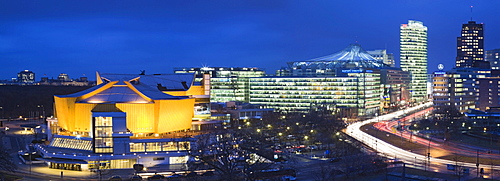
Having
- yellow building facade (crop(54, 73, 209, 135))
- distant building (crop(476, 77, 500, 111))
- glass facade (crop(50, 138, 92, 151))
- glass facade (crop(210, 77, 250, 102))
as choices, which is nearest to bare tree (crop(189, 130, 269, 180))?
yellow building facade (crop(54, 73, 209, 135))

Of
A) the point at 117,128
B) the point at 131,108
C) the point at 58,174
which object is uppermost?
the point at 131,108

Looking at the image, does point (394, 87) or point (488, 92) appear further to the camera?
point (394, 87)

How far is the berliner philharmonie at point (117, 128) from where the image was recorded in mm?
63906

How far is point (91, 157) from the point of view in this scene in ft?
206

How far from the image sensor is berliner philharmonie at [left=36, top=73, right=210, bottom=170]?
63906 mm

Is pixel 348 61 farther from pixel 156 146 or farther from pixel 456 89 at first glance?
pixel 156 146

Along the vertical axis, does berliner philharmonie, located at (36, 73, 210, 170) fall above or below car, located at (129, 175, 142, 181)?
above

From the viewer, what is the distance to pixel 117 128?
6844 centimetres

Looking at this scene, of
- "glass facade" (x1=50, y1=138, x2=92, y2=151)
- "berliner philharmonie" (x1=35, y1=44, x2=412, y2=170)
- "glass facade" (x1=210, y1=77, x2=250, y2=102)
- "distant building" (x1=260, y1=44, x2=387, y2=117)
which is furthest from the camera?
"glass facade" (x1=210, y1=77, x2=250, y2=102)

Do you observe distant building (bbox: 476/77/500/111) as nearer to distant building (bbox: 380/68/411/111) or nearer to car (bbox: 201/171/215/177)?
distant building (bbox: 380/68/411/111)

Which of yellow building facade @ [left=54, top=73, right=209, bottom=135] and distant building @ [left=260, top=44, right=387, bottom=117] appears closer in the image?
yellow building facade @ [left=54, top=73, right=209, bottom=135]

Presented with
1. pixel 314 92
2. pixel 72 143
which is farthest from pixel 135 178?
pixel 314 92

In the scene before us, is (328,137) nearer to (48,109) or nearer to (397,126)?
(397,126)

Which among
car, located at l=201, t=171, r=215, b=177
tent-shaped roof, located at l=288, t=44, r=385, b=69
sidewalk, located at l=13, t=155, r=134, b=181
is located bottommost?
sidewalk, located at l=13, t=155, r=134, b=181
